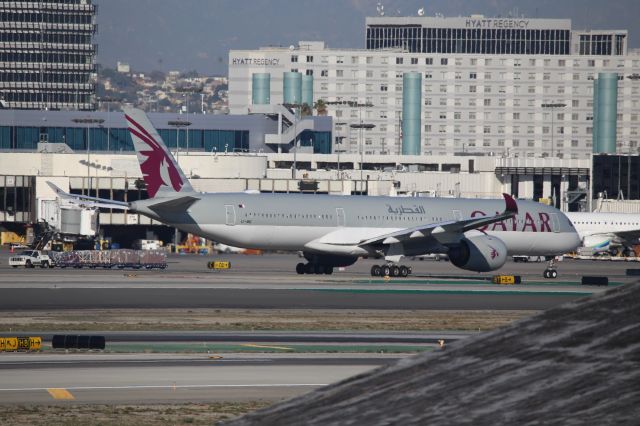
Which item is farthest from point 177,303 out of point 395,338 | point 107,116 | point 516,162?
point 107,116

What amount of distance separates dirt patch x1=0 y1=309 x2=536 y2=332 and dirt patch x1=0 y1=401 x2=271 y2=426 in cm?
1621

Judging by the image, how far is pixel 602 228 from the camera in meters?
109

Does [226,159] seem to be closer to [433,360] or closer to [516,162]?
[516,162]

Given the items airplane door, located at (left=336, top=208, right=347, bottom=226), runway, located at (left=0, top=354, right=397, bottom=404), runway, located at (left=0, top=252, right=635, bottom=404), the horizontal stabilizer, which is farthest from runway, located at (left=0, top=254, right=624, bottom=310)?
runway, located at (left=0, top=354, right=397, bottom=404)

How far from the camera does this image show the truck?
3135 inches

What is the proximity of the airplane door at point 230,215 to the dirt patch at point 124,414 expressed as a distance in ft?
140

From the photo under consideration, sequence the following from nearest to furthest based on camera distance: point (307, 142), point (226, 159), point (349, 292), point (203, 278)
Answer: point (349, 292) < point (203, 278) < point (226, 159) < point (307, 142)

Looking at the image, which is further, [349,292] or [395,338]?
[349,292]

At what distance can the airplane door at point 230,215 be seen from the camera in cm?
6675

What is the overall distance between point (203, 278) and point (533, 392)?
58966 millimetres

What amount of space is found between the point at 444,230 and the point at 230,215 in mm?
12025

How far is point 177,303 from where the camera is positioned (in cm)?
5066

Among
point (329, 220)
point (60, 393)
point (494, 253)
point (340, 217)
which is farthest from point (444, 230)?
point (60, 393)

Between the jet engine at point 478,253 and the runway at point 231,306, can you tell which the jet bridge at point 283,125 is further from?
the jet engine at point 478,253
